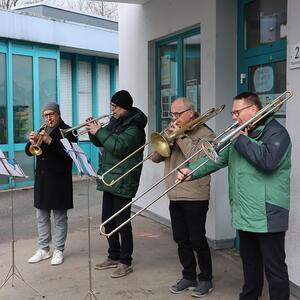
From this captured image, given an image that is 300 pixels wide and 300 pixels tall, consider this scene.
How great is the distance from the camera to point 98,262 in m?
5.15

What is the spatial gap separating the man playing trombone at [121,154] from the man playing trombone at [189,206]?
40 centimetres

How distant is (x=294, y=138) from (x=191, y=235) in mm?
1148

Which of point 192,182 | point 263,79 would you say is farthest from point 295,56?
point 192,182

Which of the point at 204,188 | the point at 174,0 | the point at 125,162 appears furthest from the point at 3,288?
the point at 174,0

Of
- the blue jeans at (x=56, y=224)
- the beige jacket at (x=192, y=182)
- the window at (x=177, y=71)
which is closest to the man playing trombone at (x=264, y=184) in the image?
the beige jacket at (x=192, y=182)

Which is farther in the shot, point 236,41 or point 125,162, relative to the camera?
point 236,41

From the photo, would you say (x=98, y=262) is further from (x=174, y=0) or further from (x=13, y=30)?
(x=13, y=30)

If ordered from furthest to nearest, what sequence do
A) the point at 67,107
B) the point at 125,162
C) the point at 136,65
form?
the point at 67,107 → the point at 136,65 → the point at 125,162

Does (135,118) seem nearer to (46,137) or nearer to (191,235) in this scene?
(46,137)

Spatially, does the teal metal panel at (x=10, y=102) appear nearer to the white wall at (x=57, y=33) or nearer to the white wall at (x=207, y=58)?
the white wall at (x=57, y=33)

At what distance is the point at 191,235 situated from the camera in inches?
162

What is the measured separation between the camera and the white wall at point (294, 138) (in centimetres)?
396

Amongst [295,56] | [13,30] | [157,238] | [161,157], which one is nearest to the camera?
[295,56]

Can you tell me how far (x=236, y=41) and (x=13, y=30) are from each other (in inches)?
221
